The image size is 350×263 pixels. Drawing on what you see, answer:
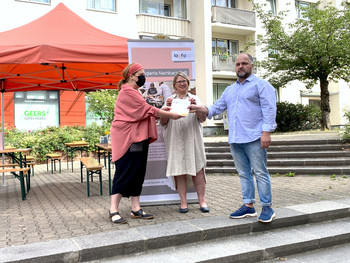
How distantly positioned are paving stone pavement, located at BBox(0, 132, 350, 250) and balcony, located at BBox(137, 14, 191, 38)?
43.1ft

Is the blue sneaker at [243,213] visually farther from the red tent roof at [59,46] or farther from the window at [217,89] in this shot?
the window at [217,89]

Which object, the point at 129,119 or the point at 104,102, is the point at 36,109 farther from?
the point at 129,119

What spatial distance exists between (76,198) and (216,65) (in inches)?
668

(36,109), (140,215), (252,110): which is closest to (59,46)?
(140,215)

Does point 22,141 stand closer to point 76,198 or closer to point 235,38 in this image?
point 76,198

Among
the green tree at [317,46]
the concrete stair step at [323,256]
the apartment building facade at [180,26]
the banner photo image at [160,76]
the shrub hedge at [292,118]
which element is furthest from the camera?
the shrub hedge at [292,118]

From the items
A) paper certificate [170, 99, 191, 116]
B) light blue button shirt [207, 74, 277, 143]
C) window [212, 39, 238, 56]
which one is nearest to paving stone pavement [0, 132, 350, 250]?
light blue button shirt [207, 74, 277, 143]

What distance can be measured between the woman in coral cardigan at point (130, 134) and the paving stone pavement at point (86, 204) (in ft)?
1.49

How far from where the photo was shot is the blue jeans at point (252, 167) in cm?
414

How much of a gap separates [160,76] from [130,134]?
4.52 ft

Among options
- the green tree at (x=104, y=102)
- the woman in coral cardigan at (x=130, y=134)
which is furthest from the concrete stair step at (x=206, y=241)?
the green tree at (x=104, y=102)

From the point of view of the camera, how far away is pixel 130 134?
436 centimetres

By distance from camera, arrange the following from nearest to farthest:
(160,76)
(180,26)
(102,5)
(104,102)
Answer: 1. (160,76)
2. (104,102)
3. (102,5)
4. (180,26)

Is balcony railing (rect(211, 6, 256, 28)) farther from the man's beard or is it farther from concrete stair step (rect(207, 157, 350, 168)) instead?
the man's beard
